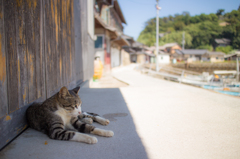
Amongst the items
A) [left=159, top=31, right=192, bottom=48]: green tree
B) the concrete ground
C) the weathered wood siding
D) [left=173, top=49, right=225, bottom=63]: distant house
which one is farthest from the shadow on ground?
[left=159, top=31, right=192, bottom=48]: green tree

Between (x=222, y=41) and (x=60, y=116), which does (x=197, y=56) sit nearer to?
(x=222, y=41)

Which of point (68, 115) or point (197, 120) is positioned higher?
point (68, 115)

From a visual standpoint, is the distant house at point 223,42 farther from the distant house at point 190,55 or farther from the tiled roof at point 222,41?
the distant house at point 190,55

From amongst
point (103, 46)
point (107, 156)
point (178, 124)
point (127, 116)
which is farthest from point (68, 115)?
point (103, 46)

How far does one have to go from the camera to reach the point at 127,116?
3119 mm

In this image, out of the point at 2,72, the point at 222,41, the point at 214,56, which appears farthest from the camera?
the point at 222,41

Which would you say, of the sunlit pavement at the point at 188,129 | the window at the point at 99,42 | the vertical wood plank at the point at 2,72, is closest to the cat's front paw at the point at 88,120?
the sunlit pavement at the point at 188,129

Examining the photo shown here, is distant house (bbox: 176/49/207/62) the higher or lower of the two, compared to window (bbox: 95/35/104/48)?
higher

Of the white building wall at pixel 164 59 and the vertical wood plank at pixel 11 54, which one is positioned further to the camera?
the white building wall at pixel 164 59

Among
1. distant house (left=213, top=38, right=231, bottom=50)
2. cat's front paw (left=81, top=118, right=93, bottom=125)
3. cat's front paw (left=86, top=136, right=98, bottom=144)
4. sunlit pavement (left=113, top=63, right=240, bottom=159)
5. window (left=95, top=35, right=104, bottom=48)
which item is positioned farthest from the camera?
distant house (left=213, top=38, right=231, bottom=50)

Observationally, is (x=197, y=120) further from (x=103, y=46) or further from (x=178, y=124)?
(x=103, y=46)

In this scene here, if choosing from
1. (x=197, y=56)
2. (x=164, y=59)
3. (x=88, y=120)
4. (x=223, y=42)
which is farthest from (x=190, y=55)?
(x=88, y=120)

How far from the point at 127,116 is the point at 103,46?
10882 millimetres

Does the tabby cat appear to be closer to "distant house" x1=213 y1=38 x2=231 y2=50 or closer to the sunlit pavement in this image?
the sunlit pavement
